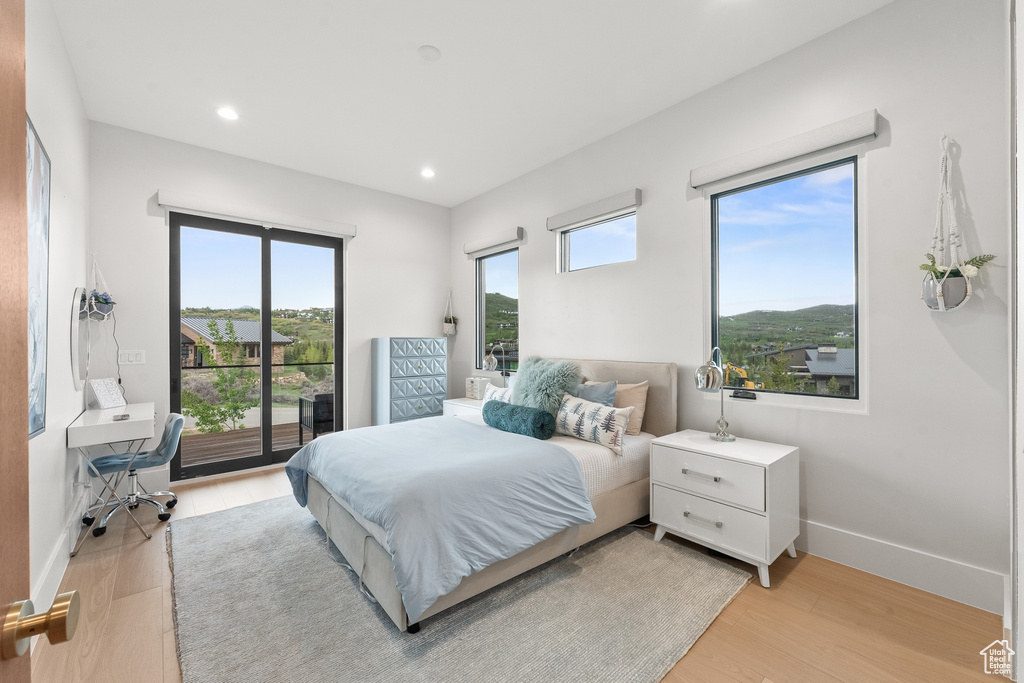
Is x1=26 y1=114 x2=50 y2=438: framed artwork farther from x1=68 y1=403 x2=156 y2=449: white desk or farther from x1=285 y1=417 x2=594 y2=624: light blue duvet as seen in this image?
x1=285 y1=417 x2=594 y2=624: light blue duvet

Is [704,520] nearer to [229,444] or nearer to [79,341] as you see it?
[229,444]

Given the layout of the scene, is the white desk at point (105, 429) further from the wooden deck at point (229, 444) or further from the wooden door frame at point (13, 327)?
the wooden door frame at point (13, 327)

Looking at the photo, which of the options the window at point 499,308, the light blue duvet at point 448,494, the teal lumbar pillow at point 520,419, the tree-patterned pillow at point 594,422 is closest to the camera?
the light blue duvet at point 448,494

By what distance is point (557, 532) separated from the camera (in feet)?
7.55

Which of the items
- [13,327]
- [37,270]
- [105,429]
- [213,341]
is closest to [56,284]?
[37,270]

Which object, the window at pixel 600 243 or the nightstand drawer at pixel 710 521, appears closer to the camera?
the nightstand drawer at pixel 710 521

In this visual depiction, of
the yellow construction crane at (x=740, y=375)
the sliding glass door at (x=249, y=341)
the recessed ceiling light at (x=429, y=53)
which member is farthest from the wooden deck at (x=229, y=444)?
the yellow construction crane at (x=740, y=375)

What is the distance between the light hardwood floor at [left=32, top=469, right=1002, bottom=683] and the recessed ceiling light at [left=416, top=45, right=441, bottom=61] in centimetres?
321

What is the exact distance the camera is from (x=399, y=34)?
2514 millimetres

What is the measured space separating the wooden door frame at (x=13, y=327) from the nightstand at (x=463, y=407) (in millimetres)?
3530

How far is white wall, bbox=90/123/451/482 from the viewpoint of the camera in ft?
11.4

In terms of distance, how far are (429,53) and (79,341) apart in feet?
10.5

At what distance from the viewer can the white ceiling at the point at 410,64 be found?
235cm

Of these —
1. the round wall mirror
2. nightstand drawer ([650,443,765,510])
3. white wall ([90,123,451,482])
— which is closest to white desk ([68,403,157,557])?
the round wall mirror
